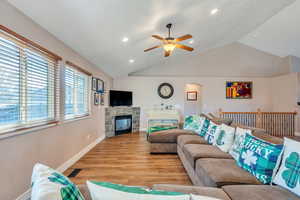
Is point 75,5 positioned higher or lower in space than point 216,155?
higher

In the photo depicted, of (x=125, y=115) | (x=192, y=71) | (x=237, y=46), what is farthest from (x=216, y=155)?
(x=237, y=46)

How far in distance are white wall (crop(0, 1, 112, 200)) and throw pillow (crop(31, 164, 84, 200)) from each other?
50.3 inches

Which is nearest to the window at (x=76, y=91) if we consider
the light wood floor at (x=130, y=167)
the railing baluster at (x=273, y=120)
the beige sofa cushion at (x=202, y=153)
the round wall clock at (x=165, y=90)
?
the light wood floor at (x=130, y=167)

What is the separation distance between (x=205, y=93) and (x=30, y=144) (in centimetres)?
626

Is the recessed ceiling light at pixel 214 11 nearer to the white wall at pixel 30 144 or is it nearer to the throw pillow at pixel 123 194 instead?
the white wall at pixel 30 144

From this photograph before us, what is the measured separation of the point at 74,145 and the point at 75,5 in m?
2.51

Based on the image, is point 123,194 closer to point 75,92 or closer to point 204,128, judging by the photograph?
point 204,128

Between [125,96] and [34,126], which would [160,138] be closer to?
[34,126]

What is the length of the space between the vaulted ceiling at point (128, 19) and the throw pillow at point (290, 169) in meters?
2.51

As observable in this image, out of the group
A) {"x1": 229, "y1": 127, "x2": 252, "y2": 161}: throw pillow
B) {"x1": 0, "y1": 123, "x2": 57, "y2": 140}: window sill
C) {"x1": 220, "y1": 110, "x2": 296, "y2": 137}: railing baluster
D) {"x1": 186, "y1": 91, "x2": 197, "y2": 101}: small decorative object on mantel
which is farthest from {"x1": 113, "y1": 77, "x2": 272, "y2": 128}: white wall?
{"x1": 0, "y1": 123, "x2": 57, "y2": 140}: window sill

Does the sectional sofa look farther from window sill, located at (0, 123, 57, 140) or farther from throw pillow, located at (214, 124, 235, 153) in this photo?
window sill, located at (0, 123, 57, 140)

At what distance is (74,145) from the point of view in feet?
10.0

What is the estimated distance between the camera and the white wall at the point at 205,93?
658 centimetres

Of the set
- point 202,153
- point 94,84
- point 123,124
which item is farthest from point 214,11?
point 123,124
